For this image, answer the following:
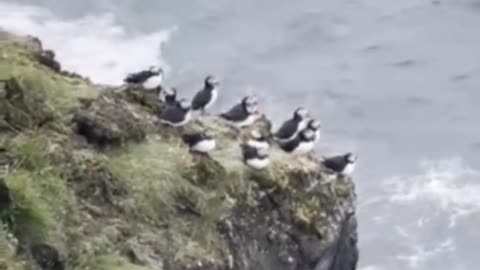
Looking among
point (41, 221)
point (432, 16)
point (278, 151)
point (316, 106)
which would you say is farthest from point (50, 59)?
point (432, 16)

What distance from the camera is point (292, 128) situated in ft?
53.0

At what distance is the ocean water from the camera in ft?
78.8

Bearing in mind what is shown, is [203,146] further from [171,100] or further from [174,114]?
[171,100]

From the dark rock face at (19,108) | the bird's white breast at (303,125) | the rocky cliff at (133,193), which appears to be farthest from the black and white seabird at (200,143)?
the bird's white breast at (303,125)

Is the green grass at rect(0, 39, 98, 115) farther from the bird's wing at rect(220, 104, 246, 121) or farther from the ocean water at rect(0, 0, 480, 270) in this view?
the ocean water at rect(0, 0, 480, 270)

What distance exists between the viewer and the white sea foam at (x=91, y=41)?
28500 mm

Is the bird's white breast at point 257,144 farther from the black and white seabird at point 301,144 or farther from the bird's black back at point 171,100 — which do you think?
the bird's black back at point 171,100

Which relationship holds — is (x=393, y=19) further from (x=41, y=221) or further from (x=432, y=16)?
(x=41, y=221)

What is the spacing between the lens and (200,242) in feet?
43.3

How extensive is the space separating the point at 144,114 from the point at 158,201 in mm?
1760

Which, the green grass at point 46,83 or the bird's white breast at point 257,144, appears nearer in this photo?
the green grass at point 46,83

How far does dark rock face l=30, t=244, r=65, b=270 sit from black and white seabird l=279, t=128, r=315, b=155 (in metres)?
3.87

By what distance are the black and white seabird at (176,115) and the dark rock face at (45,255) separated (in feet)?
9.26

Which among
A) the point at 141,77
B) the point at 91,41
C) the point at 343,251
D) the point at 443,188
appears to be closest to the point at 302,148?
the point at 343,251
